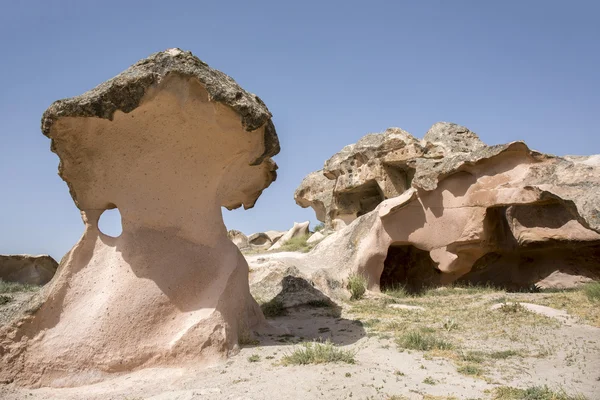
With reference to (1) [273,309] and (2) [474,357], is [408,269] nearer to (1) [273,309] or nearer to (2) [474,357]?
(1) [273,309]

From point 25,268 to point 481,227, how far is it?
10.7 m

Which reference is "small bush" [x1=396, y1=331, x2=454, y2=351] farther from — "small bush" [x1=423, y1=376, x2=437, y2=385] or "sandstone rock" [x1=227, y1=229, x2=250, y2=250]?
"sandstone rock" [x1=227, y1=229, x2=250, y2=250]

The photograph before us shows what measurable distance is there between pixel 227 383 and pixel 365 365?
126cm

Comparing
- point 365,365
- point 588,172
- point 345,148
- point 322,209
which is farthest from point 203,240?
point 322,209

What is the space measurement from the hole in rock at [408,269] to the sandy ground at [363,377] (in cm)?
540

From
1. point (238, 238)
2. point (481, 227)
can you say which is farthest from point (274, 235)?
point (481, 227)

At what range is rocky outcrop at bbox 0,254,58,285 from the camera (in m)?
12.4

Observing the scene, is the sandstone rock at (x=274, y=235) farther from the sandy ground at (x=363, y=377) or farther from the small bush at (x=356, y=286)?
the sandy ground at (x=363, y=377)

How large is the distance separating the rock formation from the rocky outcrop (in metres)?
7.03

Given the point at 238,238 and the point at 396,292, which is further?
the point at 238,238

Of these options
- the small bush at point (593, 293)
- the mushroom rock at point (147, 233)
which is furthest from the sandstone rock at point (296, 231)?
the mushroom rock at point (147, 233)

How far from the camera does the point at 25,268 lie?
496 inches

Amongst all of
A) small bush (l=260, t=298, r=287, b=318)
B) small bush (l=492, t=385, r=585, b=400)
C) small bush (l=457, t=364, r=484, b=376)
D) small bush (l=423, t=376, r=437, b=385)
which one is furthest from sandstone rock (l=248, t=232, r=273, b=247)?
small bush (l=492, t=385, r=585, b=400)

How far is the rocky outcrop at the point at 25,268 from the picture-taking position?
12367 mm
